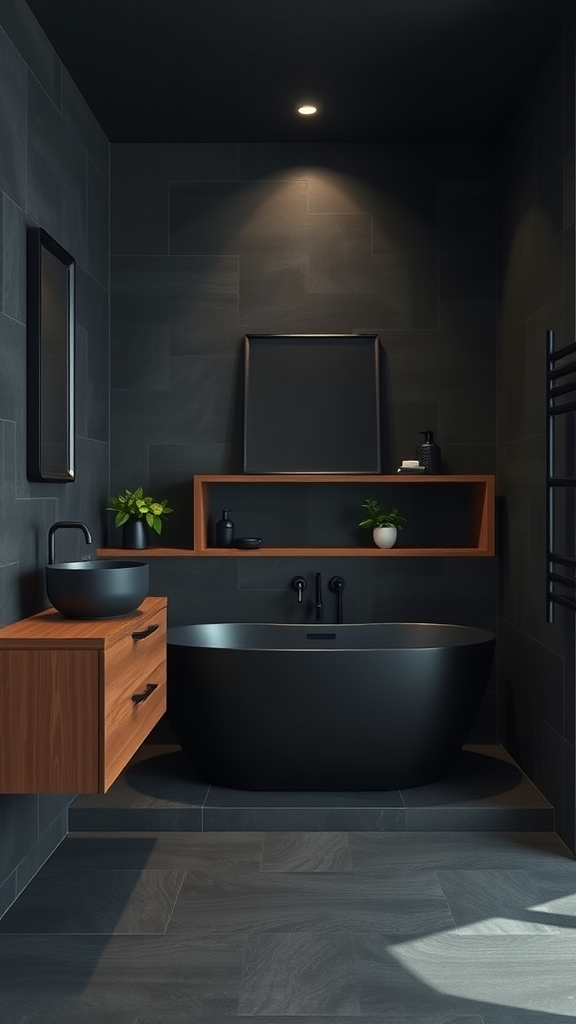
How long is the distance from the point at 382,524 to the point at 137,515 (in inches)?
44.0

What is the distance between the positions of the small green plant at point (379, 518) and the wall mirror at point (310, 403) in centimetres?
20

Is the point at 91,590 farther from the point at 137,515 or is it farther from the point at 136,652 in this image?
the point at 137,515

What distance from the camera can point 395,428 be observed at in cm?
455

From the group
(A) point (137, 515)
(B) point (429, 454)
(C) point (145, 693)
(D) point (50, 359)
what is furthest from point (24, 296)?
(B) point (429, 454)

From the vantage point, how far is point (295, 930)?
107 inches

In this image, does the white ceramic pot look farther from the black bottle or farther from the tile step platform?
the tile step platform

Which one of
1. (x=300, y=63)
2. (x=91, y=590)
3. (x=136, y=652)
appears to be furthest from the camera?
(x=300, y=63)

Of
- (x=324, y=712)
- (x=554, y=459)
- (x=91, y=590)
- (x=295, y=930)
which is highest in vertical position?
(x=554, y=459)

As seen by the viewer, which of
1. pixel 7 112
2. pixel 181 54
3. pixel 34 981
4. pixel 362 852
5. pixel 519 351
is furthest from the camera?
pixel 519 351

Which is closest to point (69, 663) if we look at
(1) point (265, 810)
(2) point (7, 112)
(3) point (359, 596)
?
(1) point (265, 810)

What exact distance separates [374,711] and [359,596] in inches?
39.1

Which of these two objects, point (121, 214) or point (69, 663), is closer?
point (69, 663)

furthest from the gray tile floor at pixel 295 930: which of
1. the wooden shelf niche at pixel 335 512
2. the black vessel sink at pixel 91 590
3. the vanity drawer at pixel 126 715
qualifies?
the wooden shelf niche at pixel 335 512

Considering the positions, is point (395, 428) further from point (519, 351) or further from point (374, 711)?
point (374, 711)
